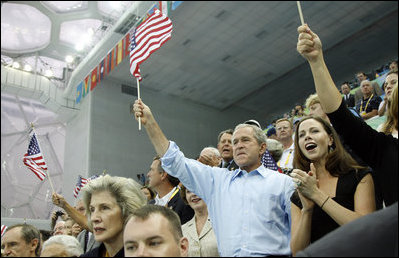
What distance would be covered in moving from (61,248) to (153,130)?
88 centimetres

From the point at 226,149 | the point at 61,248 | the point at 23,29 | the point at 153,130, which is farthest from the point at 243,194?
the point at 23,29

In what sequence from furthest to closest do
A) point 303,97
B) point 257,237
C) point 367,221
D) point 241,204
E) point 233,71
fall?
point 303,97
point 233,71
point 241,204
point 257,237
point 367,221

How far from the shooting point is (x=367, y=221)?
3.36 feet

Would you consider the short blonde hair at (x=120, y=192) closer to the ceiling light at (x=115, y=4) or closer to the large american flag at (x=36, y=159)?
the large american flag at (x=36, y=159)

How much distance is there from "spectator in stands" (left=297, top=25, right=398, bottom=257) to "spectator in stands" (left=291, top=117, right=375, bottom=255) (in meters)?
0.29

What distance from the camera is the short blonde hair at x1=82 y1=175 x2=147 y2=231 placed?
7.75 feet

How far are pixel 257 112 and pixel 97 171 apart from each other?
30.2 ft

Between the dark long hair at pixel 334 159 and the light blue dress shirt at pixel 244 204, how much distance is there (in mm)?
159

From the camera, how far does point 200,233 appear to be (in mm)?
2691

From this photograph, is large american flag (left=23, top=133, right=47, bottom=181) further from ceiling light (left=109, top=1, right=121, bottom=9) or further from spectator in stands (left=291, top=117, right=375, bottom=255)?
ceiling light (left=109, top=1, right=121, bottom=9)

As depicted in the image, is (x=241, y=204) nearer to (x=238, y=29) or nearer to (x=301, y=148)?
(x=301, y=148)

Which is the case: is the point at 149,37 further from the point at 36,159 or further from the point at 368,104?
the point at 368,104

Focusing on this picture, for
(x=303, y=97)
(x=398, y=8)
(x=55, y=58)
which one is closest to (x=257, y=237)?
(x=398, y=8)

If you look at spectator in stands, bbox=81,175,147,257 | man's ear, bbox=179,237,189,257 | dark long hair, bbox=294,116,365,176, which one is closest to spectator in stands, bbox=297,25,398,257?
dark long hair, bbox=294,116,365,176
